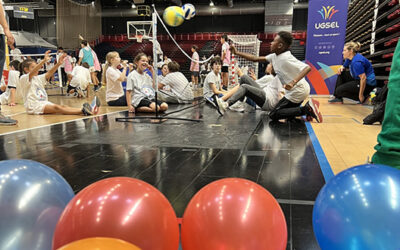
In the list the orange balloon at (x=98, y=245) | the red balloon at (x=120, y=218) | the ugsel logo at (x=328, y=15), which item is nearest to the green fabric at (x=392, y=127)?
the red balloon at (x=120, y=218)

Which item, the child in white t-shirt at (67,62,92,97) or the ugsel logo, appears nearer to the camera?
the ugsel logo

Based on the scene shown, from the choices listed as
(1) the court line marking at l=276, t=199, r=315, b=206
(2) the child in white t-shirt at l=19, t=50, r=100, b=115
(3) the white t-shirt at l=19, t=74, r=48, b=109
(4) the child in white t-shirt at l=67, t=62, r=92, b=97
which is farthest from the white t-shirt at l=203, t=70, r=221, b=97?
(1) the court line marking at l=276, t=199, r=315, b=206

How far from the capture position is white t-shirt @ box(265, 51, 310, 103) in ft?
12.5

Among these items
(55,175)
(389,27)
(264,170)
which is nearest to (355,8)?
(389,27)

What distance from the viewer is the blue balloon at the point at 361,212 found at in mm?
903

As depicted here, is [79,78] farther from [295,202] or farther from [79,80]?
[295,202]

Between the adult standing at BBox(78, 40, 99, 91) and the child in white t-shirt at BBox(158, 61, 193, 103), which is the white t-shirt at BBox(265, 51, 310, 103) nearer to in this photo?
the child in white t-shirt at BBox(158, 61, 193, 103)

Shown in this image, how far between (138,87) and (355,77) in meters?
4.69


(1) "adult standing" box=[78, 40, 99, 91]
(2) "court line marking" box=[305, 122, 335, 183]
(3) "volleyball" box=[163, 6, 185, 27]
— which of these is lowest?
(2) "court line marking" box=[305, 122, 335, 183]

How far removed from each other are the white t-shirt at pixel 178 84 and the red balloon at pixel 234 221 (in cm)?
564

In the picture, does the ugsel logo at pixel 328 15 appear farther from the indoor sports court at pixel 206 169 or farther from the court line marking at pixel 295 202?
the court line marking at pixel 295 202

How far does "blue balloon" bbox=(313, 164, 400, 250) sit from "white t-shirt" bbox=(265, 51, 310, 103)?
2962mm

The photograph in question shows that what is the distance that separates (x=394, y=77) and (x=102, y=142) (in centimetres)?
242

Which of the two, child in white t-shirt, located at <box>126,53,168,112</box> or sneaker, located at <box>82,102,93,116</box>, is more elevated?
child in white t-shirt, located at <box>126,53,168,112</box>
